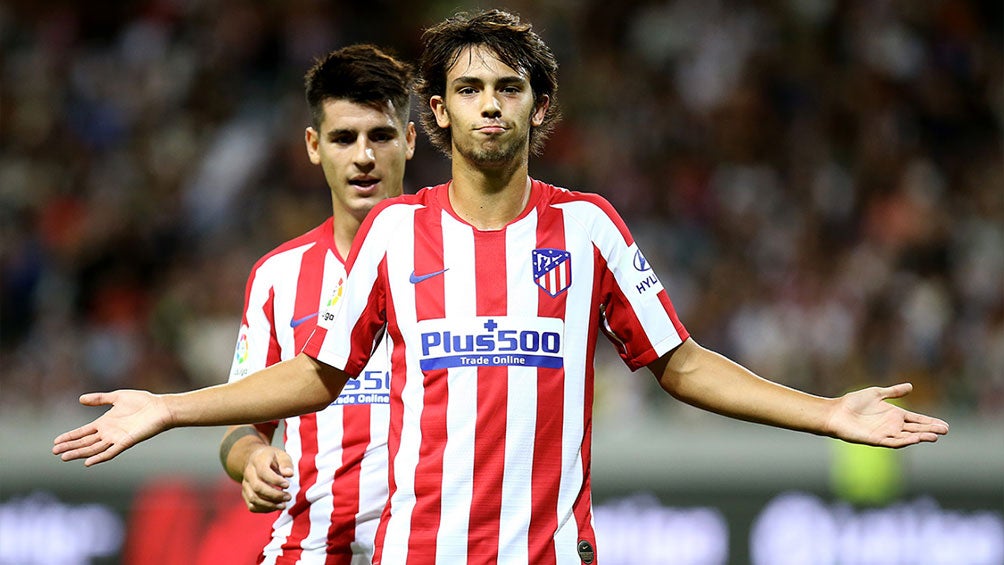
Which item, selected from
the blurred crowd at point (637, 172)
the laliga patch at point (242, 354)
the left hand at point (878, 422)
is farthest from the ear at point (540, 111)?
the blurred crowd at point (637, 172)

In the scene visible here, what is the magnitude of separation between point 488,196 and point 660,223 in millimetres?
6570

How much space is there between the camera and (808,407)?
3.52m

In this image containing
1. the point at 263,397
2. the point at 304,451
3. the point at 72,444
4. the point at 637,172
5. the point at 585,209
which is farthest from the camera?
the point at 637,172

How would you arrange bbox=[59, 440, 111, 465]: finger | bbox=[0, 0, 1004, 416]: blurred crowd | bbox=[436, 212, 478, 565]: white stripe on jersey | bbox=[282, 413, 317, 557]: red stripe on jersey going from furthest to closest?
bbox=[0, 0, 1004, 416]: blurred crowd
bbox=[282, 413, 317, 557]: red stripe on jersey
bbox=[436, 212, 478, 565]: white stripe on jersey
bbox=[59, 440, 111, 465]: finger

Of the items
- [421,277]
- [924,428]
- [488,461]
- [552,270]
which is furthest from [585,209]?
[924,428]

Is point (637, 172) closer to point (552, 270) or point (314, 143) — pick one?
point (314, 143)

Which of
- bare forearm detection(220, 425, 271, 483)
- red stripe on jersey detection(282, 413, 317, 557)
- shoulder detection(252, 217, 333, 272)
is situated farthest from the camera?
shoulder detection(252, 217, 333, 272)

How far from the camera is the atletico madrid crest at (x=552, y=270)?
3477mm

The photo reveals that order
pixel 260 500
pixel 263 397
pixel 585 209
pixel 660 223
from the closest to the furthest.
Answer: pixel 263 397, pixel 585 209, pixel 260 500, pixel 660 223

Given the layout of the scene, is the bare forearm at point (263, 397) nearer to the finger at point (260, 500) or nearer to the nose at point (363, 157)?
the finger at point (260, 500)

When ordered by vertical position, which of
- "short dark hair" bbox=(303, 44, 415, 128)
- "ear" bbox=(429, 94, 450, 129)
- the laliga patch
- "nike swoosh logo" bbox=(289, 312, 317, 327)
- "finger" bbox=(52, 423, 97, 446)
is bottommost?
"finger" bbox=(52, 423, 97, 446)

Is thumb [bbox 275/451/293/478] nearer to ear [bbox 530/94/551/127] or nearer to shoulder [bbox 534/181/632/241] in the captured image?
shoulder [bbox 534/181/632/241]

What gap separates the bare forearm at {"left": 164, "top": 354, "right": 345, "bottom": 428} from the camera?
3426 millimetres

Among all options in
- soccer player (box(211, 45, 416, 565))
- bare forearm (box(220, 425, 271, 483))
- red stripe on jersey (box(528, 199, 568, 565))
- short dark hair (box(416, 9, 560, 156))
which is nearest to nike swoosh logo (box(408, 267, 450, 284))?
red stripe on jersey (box(528, 199, 568, 565))
